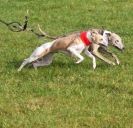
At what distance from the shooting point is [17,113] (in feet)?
28.6

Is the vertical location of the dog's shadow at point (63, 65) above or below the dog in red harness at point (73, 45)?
below

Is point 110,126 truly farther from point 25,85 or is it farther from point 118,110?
point 25,85

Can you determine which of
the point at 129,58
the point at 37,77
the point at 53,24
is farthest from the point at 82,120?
the point at 53,24

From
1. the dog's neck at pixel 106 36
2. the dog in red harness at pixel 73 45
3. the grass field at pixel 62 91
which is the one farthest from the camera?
the dog's neck at pixel 106 36

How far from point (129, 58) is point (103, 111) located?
423 centimetres

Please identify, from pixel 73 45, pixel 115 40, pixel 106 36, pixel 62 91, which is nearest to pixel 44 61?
pixel 73 45

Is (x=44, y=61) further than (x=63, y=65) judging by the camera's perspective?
No

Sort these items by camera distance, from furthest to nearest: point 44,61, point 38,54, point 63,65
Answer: point 63,65
point 44,61
point 38,54

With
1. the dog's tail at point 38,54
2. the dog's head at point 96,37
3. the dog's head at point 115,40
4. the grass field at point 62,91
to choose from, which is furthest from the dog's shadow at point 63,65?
the dog's head at point 96,37

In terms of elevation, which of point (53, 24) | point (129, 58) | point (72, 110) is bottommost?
point (53, 24)

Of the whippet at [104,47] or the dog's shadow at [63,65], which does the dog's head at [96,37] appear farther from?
the dog's shadow at [63,65]

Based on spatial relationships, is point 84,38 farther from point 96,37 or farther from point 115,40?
point 115,40

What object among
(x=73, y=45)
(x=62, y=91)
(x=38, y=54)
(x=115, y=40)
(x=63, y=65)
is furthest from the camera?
(x=63, y=65)

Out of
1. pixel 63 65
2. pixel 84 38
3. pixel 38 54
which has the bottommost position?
pixel 63 65
